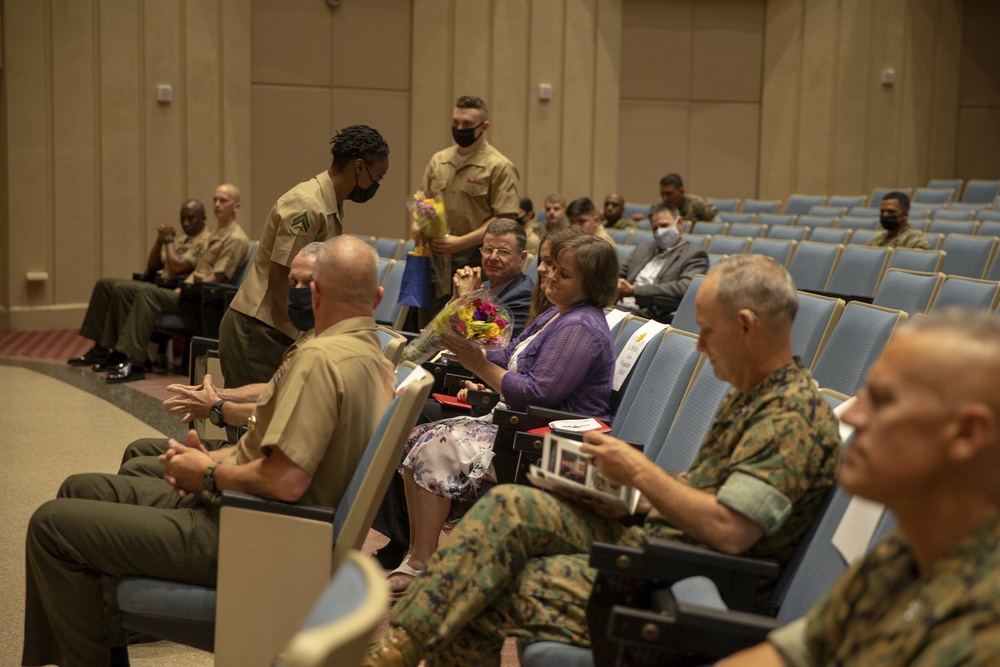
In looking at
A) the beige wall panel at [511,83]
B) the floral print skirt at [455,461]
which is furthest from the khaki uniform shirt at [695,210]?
the floral print skirt at [455,461]

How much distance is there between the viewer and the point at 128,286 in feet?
24.6

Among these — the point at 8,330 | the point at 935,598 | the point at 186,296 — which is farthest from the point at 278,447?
the point at 8,330

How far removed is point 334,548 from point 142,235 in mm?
8505

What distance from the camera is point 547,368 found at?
10.8 ft

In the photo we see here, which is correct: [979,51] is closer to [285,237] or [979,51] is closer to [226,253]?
[226,253]

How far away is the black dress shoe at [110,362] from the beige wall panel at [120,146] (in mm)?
2639

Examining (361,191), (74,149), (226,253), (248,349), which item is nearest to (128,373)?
(226,253)

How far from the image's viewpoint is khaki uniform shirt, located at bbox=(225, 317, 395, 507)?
92.4 inches

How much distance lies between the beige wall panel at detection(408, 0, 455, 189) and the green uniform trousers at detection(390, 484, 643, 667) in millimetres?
9569

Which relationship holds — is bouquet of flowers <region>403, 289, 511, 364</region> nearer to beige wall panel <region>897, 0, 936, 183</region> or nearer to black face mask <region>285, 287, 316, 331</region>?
black face mask <region>285, 287, 316, 331</region>

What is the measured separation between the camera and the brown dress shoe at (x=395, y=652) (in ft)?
6.84

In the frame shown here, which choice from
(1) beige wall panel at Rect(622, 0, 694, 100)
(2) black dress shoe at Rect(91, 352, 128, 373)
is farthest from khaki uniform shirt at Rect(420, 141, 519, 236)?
(1) beige wall panel at Rect(622, 0, 694, 100)

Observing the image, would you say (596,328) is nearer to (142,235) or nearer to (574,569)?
(574,569)

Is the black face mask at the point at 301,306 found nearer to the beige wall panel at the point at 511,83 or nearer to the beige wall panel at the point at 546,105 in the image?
the beige wall panel at the point at 511,83
